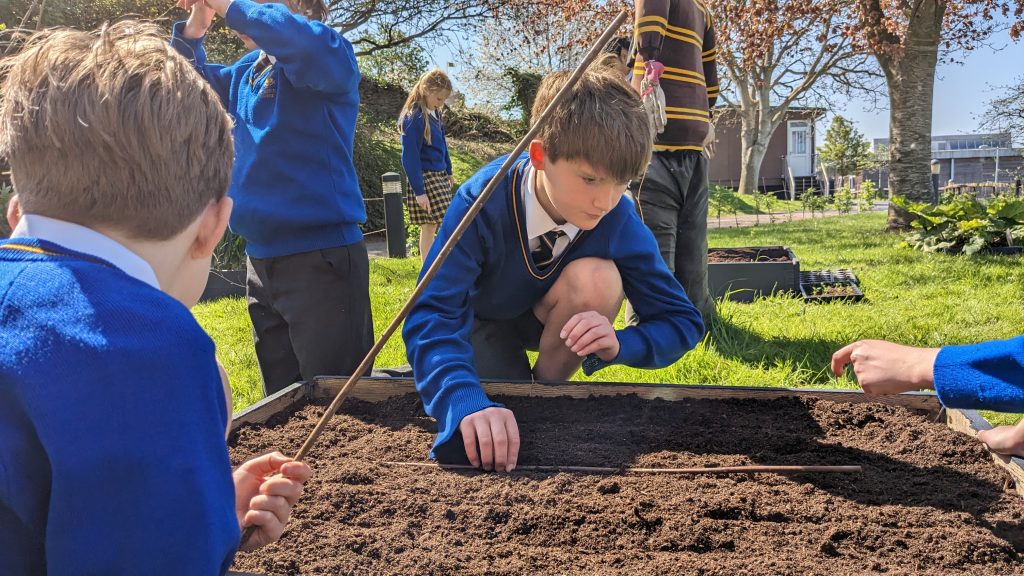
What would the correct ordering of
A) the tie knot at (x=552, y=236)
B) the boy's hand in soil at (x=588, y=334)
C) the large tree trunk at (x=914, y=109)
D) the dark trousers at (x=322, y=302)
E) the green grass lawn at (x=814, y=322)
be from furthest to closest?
the large tree trunk at (x=914, y=109), the green grass lawn at (x=814, y=322), the dark trousers at (x=322, y=302), the tie knot at (x=552, y=236), the boy's hand in soil at (x=588, y=334)

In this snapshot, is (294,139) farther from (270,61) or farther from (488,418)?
(488,418)

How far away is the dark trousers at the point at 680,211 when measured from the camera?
3.76 m

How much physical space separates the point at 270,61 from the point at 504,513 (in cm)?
193

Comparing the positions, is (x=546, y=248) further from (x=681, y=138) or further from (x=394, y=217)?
(x=394, y=217)

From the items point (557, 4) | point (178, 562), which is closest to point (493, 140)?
point (557, 4)

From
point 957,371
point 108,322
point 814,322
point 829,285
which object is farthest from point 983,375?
point 829,285

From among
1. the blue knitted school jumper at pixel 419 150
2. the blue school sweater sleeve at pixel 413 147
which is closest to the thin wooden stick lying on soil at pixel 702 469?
the blue school sweater sleeve at pixel 413 147

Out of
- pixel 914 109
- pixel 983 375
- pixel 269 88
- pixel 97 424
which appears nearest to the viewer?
pixel 97 424

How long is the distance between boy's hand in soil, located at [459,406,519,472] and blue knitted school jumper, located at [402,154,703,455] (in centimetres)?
12

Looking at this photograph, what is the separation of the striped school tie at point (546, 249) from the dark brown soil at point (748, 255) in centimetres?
391

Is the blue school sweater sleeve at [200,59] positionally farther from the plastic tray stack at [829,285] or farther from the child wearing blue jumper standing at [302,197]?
the plastic tray stack at [829,285]

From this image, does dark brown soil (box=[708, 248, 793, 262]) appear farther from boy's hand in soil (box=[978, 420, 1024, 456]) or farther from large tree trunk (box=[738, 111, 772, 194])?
large tree trunk (box=[738, 111, 772, 194])

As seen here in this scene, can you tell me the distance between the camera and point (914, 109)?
980 cm

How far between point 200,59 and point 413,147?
12.3 feet
